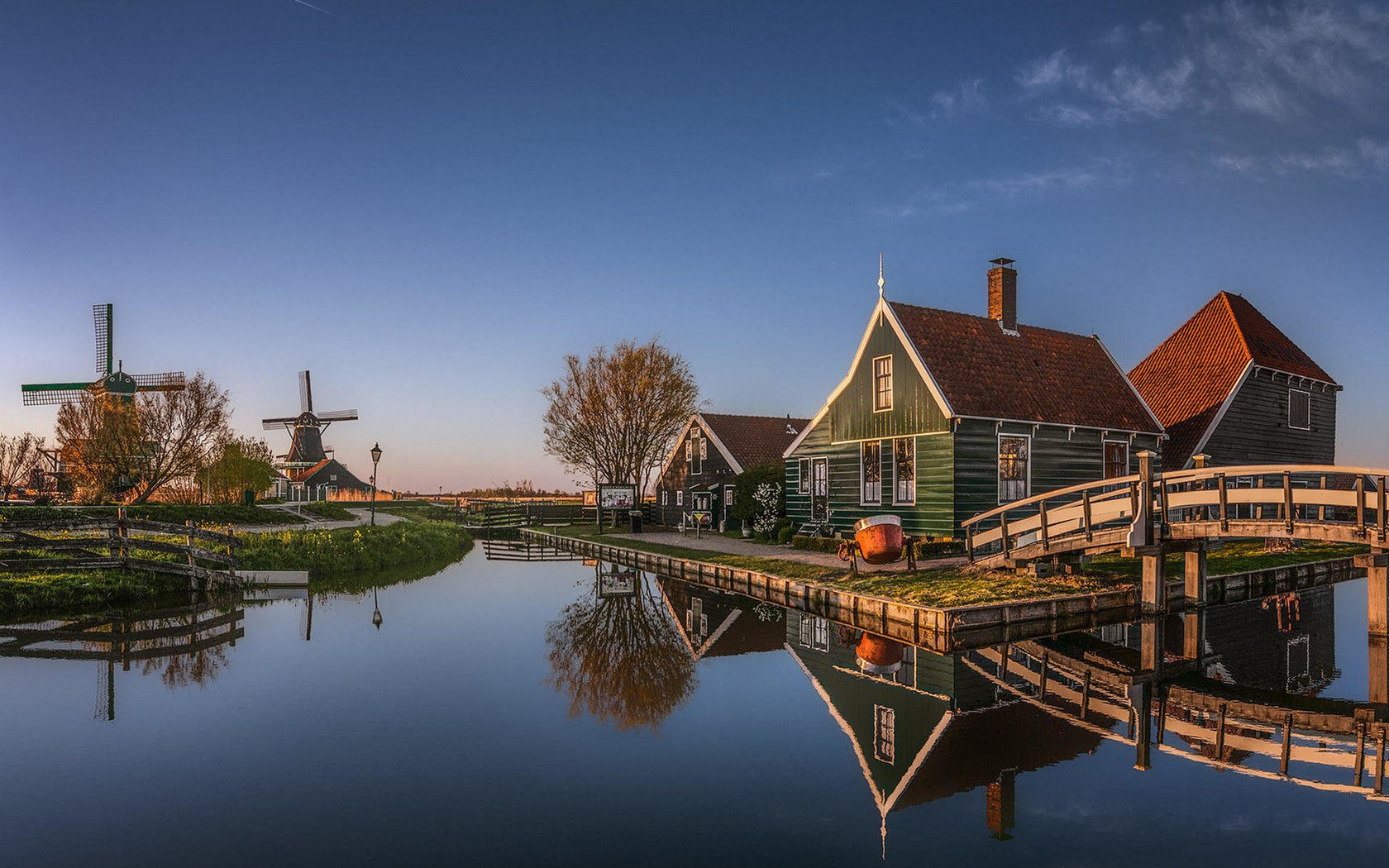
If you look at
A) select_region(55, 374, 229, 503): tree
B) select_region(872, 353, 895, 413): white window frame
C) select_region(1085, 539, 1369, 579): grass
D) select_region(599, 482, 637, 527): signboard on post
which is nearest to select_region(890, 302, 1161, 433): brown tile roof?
select_region(872, 353, 895, 413): white window frame

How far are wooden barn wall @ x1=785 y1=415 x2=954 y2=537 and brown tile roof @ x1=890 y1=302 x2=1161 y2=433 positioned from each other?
5.05 ft

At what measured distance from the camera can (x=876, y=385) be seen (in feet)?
81.9

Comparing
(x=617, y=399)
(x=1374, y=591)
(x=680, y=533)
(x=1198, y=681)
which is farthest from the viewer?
(x=617, y=399)

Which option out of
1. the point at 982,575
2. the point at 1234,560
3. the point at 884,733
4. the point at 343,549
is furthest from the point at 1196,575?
the point at 343,549

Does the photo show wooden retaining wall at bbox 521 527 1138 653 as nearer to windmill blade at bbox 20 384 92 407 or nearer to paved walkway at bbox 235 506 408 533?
paved walkway at bbox 235 506 408 533

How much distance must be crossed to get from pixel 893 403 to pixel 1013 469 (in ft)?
11.9

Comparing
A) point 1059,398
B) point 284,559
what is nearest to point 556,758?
point 284,559

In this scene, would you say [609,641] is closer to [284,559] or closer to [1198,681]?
[1198,681]

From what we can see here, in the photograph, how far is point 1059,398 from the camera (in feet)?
81.8

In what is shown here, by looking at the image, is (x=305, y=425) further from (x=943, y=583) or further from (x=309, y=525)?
(x=943, y=583)

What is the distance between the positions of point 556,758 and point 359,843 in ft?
7.70

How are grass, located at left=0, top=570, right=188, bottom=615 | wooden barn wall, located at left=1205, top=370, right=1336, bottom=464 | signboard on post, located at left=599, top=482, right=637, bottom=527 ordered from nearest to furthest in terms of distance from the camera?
1. grass, located at left=0, top=570, right=188, bottom=615
2. wooden barn wall, located at left=1205, top=370, right=1336, bottom=464
3. signboard on post, located at left=599, top=482, right=637, bottom=527

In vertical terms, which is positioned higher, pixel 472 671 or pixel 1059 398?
pixel 1059 398

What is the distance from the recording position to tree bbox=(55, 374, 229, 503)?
131ft
